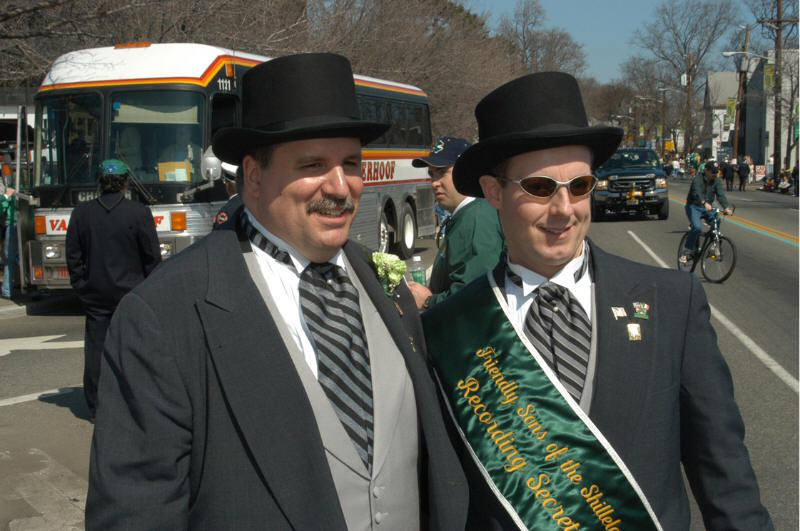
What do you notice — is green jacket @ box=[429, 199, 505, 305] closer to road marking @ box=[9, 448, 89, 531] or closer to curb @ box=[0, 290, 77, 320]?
road marking @ box=[9, 448, 89, 531]

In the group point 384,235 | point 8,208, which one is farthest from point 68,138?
point 384,235

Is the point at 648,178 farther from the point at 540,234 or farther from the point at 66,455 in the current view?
the point at 540,234

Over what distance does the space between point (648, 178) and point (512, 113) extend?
24.0 metres

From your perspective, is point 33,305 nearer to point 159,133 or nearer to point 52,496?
point 159,133

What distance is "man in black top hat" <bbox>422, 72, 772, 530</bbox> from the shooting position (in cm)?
209

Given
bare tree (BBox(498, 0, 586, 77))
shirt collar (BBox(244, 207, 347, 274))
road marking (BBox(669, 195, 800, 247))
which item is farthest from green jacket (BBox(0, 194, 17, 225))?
bare tree (BBox(498, 0, 586, 77))

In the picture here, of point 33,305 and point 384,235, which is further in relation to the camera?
point 384,235

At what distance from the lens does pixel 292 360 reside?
198 centimetres

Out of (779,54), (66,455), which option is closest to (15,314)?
(66,455)

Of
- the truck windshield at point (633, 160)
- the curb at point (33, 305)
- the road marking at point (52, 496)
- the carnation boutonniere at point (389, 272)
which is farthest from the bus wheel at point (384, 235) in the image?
the carnation boutonniere at point (389, 272)

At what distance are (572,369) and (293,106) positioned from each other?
104 cm

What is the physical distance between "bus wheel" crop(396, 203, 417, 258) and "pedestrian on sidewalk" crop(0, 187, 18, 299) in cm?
791

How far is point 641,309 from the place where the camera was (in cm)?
218

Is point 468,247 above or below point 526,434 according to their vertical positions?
above
